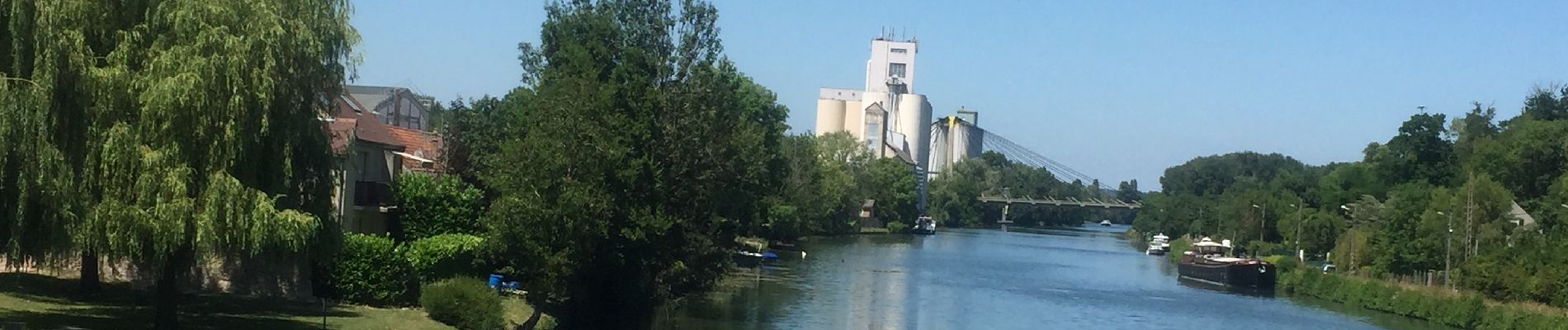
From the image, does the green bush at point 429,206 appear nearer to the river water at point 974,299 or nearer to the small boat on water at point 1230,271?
the river water at point 974,299

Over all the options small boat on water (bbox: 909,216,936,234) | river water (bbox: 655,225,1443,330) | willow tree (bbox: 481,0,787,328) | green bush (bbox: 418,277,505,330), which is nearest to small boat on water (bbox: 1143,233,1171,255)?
small boat on water (bbox: 909,216,936,234)

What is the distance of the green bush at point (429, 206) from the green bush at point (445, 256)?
70cm

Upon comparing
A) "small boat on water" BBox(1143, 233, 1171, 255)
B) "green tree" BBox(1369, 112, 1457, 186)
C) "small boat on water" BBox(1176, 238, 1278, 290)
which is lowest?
"small boat on water" BBox(1176, 238, 1278, 290)

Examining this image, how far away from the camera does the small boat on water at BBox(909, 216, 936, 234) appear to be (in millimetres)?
146500

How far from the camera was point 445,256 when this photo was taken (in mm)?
35688

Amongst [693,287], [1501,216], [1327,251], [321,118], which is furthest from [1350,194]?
[321,118]

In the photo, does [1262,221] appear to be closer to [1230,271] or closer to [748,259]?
[1230,271]

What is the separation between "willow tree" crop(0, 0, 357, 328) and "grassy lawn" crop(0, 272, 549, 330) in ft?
8.71

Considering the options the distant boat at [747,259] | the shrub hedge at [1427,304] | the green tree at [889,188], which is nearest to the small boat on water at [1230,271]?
the shrub hedge at [1427,304]

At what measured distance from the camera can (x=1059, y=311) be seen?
5919 cm

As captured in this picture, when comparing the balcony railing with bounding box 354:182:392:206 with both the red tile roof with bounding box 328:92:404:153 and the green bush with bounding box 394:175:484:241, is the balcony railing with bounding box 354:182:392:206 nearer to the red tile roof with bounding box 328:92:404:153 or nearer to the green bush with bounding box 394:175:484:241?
the green bush with bounding box 394:175:484:241

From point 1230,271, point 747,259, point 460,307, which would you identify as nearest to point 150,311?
point 460,307

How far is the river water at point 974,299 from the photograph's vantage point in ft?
166

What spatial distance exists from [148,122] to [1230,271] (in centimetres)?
6725
